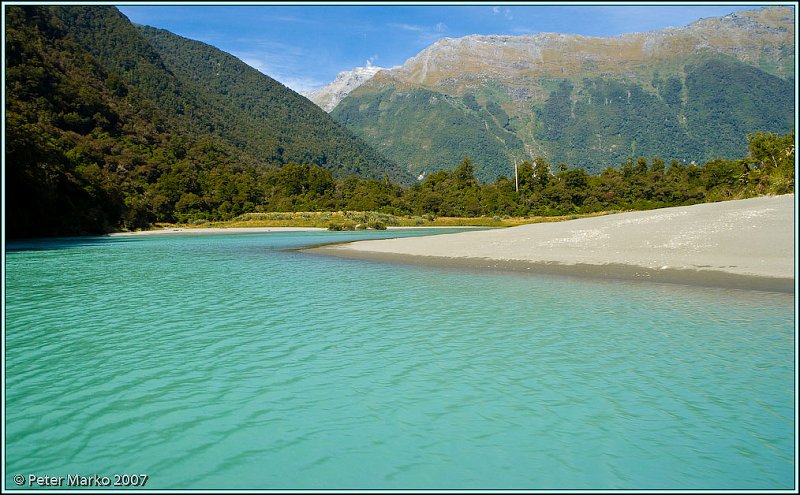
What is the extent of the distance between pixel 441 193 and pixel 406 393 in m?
113

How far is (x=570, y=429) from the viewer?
707 cm

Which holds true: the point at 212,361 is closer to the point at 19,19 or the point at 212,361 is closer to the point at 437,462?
the point at 437,462

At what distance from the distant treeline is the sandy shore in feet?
226

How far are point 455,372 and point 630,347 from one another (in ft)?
14.6

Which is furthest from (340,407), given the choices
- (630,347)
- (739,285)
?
(739,285)

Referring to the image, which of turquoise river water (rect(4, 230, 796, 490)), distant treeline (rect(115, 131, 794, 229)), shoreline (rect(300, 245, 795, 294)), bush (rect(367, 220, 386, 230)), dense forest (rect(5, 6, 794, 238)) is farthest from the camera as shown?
distant treeline (rect(115, 131, 794, 229))

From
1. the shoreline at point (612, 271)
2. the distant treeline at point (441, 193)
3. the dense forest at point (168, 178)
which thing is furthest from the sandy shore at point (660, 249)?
the distant treeline at point (441, 193)

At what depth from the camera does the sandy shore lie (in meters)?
21.4

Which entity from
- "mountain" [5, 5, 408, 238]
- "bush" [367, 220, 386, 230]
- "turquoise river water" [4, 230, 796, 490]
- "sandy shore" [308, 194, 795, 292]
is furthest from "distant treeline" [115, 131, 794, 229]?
"turquoise river water" [4, 230, 796, 490]

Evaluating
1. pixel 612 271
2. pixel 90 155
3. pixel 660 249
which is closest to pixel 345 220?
pixel 90 155

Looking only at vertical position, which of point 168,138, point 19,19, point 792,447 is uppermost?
point 19,19

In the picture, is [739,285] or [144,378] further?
[739,285]

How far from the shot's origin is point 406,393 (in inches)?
334

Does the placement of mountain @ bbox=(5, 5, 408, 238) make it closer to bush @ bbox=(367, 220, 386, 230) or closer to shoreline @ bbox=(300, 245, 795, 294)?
bush @ bbox=(367, 220, 386, 230)
